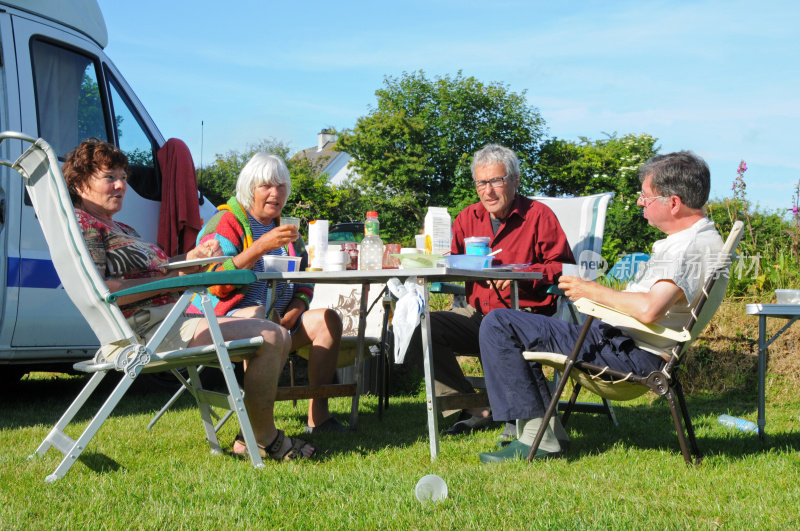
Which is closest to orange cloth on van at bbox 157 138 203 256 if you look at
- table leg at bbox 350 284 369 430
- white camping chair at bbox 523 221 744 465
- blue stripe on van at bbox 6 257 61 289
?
blue stripe on van at bbox 6 257 61 289

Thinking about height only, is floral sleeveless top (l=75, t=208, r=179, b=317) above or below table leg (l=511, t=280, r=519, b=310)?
above

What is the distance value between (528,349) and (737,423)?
5.95ft

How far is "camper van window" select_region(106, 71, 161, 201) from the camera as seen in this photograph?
510 centimetres

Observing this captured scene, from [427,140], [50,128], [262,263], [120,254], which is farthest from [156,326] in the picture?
[427,140]

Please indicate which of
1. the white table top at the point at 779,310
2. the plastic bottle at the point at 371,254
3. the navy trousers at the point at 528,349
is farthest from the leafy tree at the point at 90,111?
the white table top at the point at 779,310

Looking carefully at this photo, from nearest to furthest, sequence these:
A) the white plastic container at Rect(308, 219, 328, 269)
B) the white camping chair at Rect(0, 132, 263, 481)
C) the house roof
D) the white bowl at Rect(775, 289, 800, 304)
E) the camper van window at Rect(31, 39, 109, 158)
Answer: the white camping chair at Rect(0, 132, 263, 481), the white plastic container at Rect(308, 219, 328, 269), the white bowl at Rect(775, 289, 800, 304), the camper van window at Rect(31, 39, 109, 158), the house roof

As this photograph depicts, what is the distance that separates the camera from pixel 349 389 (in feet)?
12.7

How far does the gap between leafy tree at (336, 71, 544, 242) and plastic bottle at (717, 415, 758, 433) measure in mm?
24311

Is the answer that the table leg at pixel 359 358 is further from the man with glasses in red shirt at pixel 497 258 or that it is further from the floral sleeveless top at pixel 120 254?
the floral sleeveless top at pixel 120 254

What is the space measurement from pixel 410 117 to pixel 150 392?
2928 cm

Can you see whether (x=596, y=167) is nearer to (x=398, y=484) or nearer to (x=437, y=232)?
(x=437, y=232)

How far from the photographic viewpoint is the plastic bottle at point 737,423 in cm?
410

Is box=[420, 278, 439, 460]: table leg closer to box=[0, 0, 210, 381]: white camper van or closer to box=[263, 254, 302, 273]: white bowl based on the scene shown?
box=[263, 254, 302, 273]: white bowl

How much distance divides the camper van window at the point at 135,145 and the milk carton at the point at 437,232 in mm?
2288
